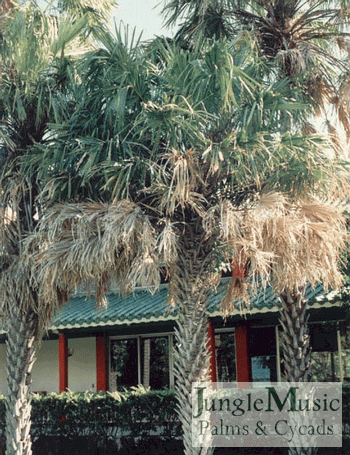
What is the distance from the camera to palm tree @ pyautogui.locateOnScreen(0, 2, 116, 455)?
1020 cm

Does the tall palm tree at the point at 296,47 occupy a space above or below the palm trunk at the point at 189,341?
above

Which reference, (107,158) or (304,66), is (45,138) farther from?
(304,66)

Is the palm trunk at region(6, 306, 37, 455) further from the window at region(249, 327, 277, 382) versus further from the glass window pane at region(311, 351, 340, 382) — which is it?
the window at region(249, 327, 277, 382)

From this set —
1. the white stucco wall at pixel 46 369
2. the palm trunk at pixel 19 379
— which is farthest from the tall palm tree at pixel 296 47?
the white stucco wall at pixel 46 369

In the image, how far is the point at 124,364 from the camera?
20.0m

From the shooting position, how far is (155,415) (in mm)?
12992

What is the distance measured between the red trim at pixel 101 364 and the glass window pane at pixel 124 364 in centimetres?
44

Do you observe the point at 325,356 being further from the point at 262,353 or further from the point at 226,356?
the point at 226,356

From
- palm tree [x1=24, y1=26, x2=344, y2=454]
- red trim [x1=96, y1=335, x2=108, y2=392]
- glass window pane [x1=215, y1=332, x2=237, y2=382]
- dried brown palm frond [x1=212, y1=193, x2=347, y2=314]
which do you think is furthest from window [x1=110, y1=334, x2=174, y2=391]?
dried brown palm frond [x1=212, y1=193, x2=347, y2=314]

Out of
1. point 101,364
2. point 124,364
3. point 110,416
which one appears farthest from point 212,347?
point 110,416

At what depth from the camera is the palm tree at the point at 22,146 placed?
10.2m

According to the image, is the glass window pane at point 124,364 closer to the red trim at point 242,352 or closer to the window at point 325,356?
the red trim at point 242,352

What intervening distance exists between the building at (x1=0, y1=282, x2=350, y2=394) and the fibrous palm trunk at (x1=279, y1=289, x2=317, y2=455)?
335 cm

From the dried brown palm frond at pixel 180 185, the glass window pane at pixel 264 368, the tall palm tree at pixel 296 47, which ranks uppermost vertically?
the tall palm tree at pixel 296 47
